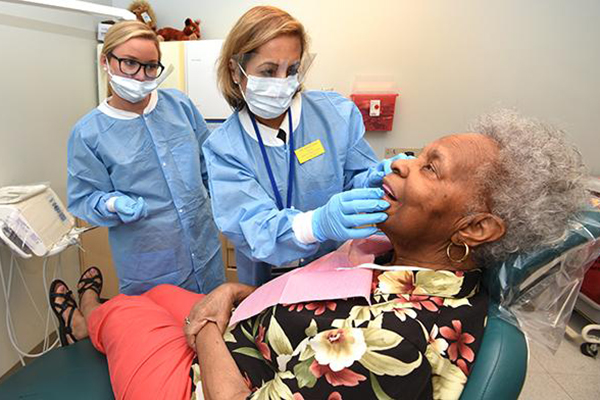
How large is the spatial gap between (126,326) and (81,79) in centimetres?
207

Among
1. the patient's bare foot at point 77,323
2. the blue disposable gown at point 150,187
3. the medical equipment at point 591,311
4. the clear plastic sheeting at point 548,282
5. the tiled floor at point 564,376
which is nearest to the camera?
the clear plastic sheeting at point 548,282

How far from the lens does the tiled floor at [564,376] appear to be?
6.03 ft

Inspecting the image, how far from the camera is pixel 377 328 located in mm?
747

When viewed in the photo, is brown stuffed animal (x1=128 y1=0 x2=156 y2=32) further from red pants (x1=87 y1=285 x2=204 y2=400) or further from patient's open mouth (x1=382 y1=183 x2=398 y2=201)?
patient's open mouth (x1=382 y1=183 x2=398 y2=201)

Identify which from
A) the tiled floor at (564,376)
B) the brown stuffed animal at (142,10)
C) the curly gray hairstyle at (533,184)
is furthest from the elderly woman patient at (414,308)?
the brown stuffed animal at (142,10)

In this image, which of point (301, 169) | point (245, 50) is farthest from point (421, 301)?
point (245, 50)

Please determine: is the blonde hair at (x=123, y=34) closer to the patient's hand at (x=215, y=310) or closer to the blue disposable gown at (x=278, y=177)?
the blue disposable gown at (x=278, y=177)

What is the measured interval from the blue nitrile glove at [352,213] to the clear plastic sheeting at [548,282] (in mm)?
334

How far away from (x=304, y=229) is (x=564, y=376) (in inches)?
76.7

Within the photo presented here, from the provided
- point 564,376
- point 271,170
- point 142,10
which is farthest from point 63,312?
point 564,376

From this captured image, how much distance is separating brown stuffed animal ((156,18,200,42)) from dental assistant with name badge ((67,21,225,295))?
105cm

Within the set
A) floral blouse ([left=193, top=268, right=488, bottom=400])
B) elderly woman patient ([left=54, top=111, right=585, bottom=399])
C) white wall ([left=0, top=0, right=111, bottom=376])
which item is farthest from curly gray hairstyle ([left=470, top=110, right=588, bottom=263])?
white wall ([left=0, top=0, right=111, bottom=376])

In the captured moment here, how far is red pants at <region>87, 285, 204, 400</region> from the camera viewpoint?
0.99 m

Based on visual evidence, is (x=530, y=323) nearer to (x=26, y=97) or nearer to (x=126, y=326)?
(x=126, y=326)
